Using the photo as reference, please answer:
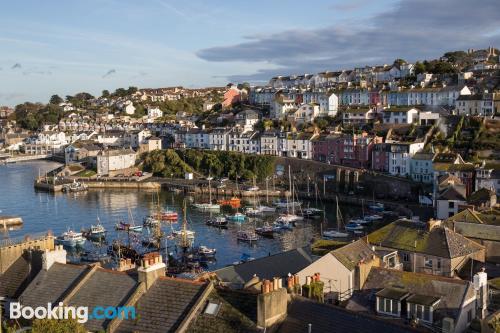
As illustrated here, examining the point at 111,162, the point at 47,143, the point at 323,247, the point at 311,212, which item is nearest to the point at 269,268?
the point at 323,247

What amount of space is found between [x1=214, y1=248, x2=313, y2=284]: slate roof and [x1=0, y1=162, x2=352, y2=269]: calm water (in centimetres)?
1022

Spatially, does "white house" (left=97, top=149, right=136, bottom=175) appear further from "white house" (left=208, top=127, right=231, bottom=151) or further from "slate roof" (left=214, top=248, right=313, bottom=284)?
"slate roof" (left=214, top=248, right=313, bottom=284)

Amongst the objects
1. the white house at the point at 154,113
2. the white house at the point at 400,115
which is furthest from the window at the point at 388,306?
the white house at the point at 154,113

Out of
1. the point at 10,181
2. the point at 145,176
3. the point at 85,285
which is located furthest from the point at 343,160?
the point at 85,285

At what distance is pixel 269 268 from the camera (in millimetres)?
18953

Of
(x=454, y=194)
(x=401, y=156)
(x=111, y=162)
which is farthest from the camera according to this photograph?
(x=111, y=162)

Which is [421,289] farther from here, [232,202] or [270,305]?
[232,202]

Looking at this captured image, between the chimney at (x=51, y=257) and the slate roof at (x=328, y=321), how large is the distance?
5.20m

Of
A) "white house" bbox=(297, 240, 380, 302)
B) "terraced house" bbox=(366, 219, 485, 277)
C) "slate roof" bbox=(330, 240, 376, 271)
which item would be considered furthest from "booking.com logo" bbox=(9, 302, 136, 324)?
"terraced house" bbox=(366, 219, 485, 277)

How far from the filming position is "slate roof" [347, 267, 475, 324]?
11.9 meters

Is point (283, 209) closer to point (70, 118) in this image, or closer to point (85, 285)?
point (85, 285)

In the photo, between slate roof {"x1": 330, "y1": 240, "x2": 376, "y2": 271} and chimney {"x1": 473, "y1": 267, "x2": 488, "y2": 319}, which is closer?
chimney {"x1": 473, "y1": 267, "x2": 488, "y2": 319}

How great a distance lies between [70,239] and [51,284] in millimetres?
24809

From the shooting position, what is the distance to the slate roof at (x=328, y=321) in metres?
8.46
